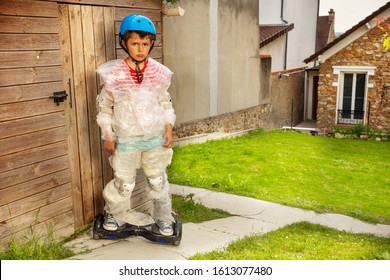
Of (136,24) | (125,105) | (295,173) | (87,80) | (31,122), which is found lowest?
(295,173)

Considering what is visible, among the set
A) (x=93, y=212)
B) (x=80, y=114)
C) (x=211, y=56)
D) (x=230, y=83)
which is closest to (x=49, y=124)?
(x=80, y=114)

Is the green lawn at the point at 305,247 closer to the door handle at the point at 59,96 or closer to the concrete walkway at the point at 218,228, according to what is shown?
the concrete walkway at the point at 218,228

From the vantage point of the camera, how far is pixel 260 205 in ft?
18.2

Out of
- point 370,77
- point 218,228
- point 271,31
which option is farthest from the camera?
point 271,31

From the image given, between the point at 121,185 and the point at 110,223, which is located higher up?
the point at 121,185

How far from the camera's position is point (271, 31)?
17.6m

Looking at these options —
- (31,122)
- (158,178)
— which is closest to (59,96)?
(31,122)

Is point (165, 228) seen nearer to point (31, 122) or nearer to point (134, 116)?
point (134, 116)

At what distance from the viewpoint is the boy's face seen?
3.50 m

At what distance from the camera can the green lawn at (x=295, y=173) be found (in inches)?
240

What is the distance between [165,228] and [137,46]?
1615 millimetres

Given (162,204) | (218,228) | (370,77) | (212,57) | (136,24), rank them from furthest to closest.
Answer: (370,77) → (212,57) → (218,228) → (162,204) → (136,24)

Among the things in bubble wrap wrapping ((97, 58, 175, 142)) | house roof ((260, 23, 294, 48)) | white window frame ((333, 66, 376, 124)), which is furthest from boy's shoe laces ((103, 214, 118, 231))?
white window frame ((333, 66, 376, 124))
